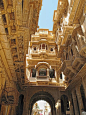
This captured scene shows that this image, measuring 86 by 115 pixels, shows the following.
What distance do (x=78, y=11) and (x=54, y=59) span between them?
37.8 feet

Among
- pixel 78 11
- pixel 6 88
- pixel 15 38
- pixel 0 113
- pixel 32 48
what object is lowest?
pixel 0 113

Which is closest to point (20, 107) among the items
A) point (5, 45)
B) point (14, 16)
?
point (5, 45)

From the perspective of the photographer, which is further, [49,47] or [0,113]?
[49,47]

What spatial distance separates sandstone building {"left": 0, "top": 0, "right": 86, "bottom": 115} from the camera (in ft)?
21.1

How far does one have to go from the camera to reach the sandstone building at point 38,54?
6420 mm

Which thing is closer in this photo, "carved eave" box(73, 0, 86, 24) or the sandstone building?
the sandstone building

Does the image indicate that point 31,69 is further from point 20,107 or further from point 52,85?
point 20,107

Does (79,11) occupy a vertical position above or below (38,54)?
below

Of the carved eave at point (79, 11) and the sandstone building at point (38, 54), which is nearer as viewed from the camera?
the sandstone building at point (38, 54)

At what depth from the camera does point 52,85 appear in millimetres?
17031

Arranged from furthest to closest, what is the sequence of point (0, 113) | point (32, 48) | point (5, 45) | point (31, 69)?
1. point (32, 48)
2. point (31, 69)
3. point (0, 113)
4. point (5, 45)

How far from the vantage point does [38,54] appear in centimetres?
1988

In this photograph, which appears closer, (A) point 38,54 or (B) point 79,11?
(B) point 79,11

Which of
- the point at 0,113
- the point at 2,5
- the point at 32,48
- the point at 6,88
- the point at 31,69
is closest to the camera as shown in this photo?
the point at 2,5
